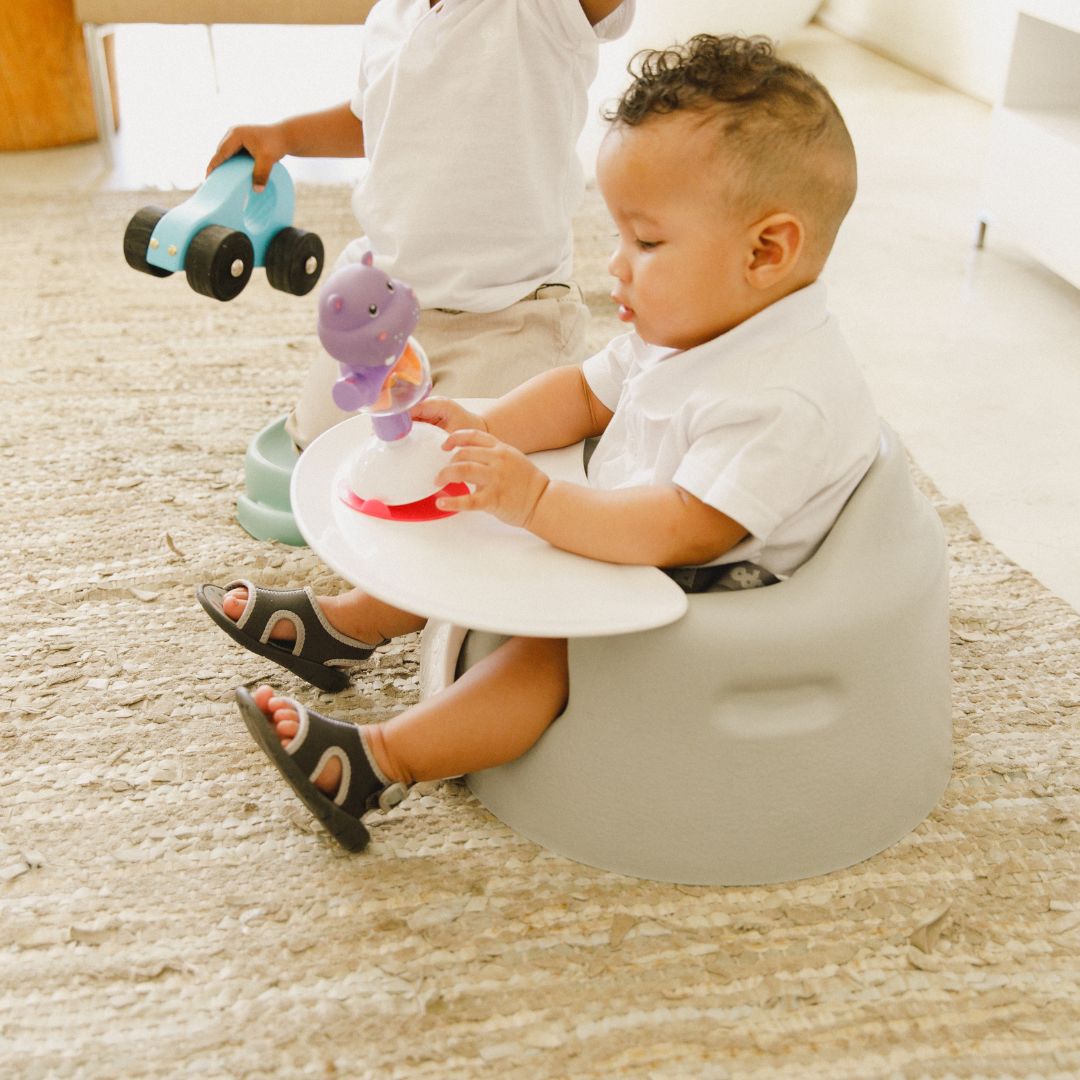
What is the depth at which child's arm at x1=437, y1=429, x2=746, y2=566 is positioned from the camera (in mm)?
829

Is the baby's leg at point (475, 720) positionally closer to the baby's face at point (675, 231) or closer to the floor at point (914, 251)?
the baby's face at point (675, 231)

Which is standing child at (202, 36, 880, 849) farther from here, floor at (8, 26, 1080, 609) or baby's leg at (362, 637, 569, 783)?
floor at (8, 26, 1080, 609)

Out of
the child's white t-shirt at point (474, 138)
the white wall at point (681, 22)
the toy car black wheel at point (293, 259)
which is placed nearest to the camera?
the child's white t-shirt at point (474, 138)

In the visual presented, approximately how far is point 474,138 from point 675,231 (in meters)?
0.39

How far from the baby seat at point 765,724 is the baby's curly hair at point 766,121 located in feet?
0.67

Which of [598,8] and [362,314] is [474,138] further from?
[362,314]

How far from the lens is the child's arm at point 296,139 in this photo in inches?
48.0

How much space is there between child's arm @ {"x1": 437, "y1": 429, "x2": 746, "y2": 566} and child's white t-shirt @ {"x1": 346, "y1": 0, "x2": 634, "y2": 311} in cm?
39

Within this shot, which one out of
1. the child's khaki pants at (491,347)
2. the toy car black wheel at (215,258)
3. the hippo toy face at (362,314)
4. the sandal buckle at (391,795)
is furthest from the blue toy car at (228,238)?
the sandal buckle at (391,795)

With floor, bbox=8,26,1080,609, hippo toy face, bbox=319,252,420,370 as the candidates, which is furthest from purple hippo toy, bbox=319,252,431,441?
floor, bbox=8,26,1080,609

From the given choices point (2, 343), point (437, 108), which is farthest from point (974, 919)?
point (2, 343)

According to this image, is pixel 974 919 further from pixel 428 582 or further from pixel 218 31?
pixel 218 31

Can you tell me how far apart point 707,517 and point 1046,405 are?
95 cm

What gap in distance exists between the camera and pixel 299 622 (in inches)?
40.9
